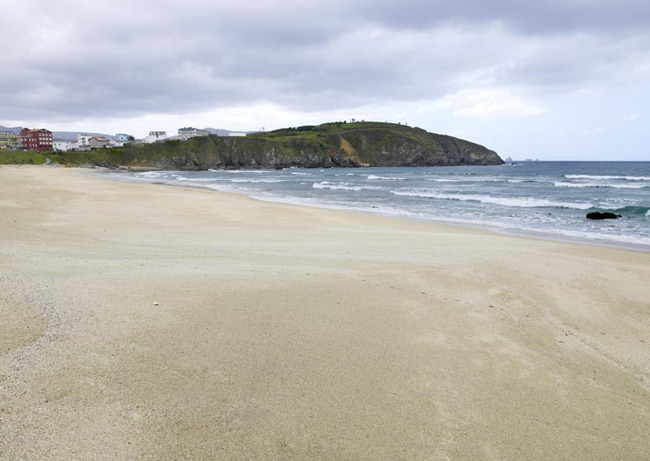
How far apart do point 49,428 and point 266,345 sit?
2.08 metres

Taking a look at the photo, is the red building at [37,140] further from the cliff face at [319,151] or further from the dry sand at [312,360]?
the dry sand at [312,360]

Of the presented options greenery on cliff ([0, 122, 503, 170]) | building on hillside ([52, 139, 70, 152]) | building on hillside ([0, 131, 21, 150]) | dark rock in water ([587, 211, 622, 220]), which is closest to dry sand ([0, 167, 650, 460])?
dark rock in water ([587, 211, 622, 220])

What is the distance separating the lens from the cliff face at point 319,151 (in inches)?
4683

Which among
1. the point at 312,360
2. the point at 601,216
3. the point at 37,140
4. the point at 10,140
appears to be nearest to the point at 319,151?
the point at 37,140

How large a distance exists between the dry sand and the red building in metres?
168

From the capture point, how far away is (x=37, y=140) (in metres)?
146

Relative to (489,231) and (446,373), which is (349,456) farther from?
(489,231)

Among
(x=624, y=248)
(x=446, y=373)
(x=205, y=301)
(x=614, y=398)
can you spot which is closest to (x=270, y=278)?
(x=205, y=301)

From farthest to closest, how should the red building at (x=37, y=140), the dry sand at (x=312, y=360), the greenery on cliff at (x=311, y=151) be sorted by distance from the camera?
the red building at (x=37, y=140) < the greenery on cliff at (x=311, y=151) < the dry sand at (x=312, y=360)

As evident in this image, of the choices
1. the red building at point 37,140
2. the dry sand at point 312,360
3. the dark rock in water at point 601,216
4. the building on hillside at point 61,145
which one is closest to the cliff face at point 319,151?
the red building at point 37,140

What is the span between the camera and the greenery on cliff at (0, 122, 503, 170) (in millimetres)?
115688

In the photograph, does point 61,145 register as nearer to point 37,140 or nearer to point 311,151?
point 37,140

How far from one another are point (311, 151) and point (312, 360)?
141 metres

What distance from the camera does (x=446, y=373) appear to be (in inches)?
167
